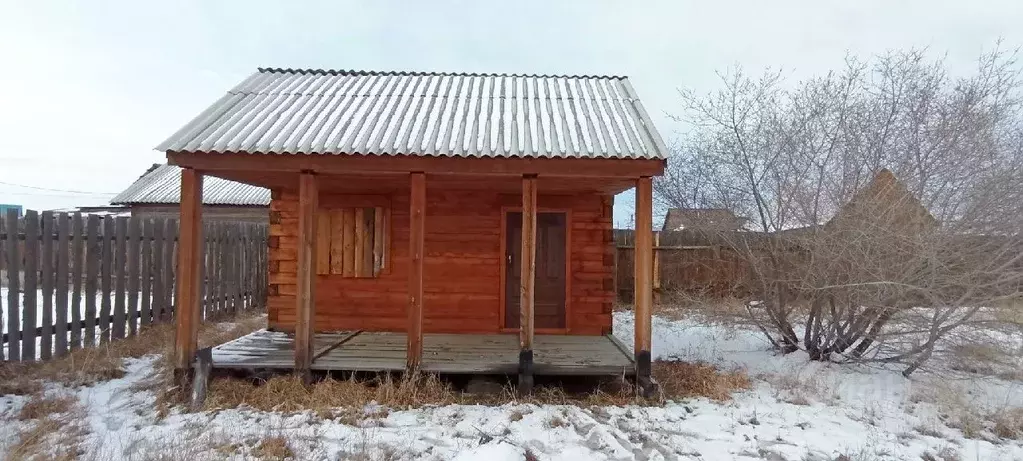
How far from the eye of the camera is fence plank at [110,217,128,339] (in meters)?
8.47

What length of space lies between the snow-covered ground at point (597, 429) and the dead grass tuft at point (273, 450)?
0.23 feet

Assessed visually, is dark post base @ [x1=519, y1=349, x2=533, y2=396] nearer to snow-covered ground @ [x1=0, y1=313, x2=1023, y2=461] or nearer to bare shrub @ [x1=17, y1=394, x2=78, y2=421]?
snow-covered ground @ [x1=0, y1=313, x2=1023, y2=461]

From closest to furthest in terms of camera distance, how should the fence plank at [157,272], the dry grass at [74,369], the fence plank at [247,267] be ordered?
the dry grass at [74,369]
the fence plank at [157,272]
the fence plank at [247,267]

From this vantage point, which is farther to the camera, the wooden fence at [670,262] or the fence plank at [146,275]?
the wooden fence at [670,262]

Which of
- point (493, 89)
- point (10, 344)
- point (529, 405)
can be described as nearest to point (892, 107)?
point (493, 89)

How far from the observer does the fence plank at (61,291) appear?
745 centimetres

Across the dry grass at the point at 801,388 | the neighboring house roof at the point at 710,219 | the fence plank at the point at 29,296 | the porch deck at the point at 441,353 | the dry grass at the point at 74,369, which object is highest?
the neighboring house roof at the point at 710,219

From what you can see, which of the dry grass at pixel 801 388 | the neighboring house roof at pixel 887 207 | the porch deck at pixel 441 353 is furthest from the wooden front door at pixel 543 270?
the neighboring house roof at pixel 887 207

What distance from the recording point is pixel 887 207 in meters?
6.99

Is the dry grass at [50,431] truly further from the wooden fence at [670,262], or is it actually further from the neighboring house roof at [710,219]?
the wooden fence at [670,262]

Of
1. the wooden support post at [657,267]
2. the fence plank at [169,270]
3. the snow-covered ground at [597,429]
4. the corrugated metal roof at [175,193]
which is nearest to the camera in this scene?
the snow-covered ground at [597,429]

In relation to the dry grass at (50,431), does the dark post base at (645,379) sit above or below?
above

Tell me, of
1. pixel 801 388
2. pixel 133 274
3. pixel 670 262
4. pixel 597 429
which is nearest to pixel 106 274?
pixel 133 274

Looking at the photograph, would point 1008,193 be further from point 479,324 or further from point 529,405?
point 479,324
